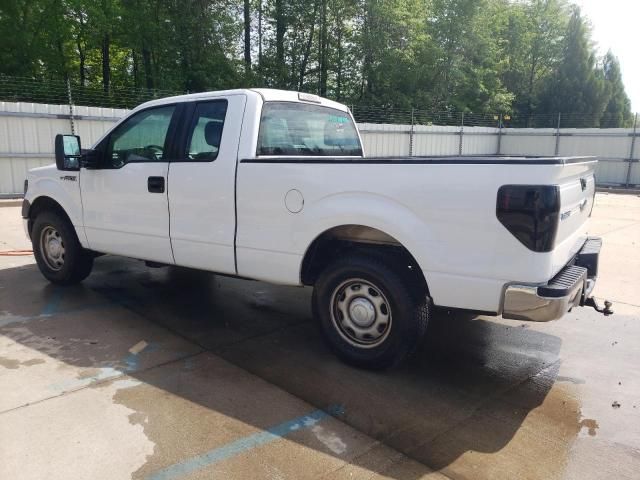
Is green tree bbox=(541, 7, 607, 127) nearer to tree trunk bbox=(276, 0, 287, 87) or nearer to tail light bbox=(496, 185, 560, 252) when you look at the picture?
tree trunk bbox=(276, 0, 287, 87)

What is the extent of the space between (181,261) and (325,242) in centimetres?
148

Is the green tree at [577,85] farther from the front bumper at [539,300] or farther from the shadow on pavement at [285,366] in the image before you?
the front bumper at [539,300]

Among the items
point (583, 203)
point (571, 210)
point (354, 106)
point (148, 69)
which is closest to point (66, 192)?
point (571, 210)

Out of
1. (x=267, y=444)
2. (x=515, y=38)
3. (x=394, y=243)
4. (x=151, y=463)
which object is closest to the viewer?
(x=151, y=463)

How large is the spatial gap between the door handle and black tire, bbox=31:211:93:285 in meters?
1.50

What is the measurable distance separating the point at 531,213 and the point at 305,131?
2451 mm

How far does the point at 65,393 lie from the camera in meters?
3.54

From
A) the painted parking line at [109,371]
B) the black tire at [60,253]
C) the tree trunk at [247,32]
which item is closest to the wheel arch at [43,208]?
the black tire at [60,253]

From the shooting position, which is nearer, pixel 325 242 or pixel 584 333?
pixel 325 242

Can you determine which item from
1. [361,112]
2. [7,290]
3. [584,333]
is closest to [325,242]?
[584,333]

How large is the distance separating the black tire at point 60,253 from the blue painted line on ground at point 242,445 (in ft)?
12.0

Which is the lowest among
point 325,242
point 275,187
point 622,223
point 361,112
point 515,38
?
point 622,223

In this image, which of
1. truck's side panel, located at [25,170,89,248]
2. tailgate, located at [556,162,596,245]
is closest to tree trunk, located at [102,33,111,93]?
truck's side panel, located at [25,170,89,248]

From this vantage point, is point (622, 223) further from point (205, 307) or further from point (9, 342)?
point (9, 342)
